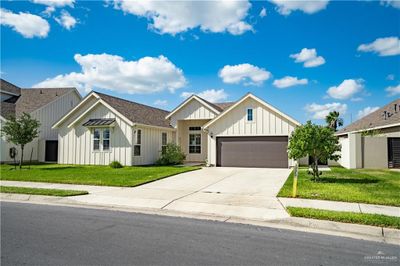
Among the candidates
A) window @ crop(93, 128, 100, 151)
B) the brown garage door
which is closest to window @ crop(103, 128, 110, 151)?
window @ crop(93, 128, 100, 151)

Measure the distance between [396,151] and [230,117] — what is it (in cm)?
1109

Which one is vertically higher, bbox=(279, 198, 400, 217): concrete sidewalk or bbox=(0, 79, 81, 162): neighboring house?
bbox=(0, 79, 81, 162): neighboring house

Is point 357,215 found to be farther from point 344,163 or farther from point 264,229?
point 344,163

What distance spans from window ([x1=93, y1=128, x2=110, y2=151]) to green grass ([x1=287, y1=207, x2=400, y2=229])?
1694 centimetres

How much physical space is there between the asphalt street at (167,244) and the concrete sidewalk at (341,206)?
2.28m

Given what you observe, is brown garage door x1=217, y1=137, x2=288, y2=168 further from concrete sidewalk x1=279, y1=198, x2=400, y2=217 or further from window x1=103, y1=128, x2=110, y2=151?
concrete sidewalk x1=279, y1=198, x2=400, y2=217

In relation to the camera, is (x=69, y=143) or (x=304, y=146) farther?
(x=69, y=143)

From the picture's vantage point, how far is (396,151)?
20.4 m

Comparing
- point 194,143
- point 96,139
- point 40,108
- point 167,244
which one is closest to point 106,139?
point 96,139

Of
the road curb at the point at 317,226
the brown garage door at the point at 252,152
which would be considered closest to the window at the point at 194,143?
the brown garage door at the point at 252,152

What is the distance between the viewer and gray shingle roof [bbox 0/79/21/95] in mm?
31269

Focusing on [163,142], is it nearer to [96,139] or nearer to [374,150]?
[96,139]

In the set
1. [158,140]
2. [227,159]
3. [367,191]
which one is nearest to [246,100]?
[227,159]

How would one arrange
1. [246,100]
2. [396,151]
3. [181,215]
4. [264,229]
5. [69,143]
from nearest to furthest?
[264,229]
[181,215]
[396,151]
[246,100]
[69,143]
